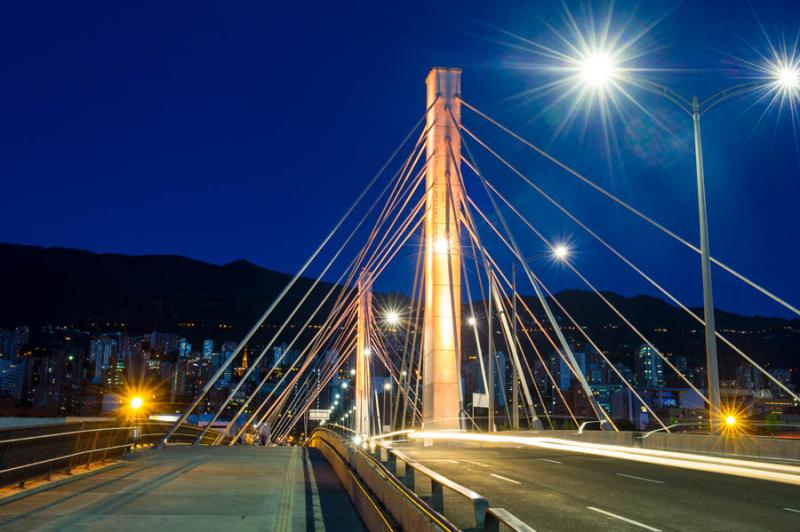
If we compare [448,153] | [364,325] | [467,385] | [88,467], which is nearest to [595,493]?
[88,467]

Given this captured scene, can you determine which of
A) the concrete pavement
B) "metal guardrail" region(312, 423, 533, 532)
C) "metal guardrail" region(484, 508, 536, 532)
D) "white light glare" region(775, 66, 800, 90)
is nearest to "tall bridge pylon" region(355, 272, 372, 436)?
the concrete pavement

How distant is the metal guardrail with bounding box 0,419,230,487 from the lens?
13305 millimetres

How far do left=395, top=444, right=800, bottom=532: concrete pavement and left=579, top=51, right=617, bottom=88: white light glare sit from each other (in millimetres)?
10424

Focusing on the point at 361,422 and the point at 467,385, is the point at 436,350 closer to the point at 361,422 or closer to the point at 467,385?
the point at 361,422

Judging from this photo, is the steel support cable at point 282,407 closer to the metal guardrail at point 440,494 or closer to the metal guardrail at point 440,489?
the metal guardrail at point 440,494

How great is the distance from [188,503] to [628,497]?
23.8 ft

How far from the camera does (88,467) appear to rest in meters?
17.9

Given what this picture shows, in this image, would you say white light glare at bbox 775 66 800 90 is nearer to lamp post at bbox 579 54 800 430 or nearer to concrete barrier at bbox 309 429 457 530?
lamp post at bbox 579 54 800 430

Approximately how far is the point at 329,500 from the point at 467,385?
7218 inches

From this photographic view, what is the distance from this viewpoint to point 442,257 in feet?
114

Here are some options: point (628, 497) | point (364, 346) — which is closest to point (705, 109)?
point (628, 497)

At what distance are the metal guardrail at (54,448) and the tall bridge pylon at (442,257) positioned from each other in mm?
15005

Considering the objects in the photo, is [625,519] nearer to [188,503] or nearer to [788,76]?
[188,503]

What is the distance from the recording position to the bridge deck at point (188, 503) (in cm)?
1058
